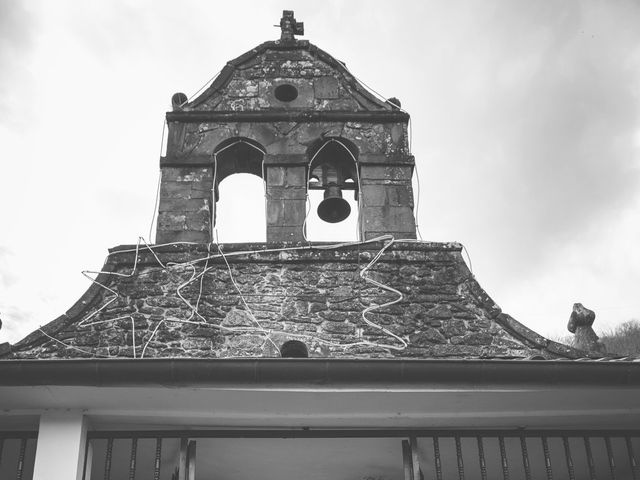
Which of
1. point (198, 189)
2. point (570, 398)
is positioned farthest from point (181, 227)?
point (570, 398)

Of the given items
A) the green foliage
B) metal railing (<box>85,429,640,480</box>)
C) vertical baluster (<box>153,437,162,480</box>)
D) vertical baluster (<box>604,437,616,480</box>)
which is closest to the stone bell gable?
metal railing (<box>85,429,640,480</box>)

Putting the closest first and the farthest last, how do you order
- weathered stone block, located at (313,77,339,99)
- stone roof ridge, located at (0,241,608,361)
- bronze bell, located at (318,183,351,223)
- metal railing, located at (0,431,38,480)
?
metal railing, located at (0,431,38,480), stone roof ridge, located at (0,241,608,361), bronze bell, located at (318,183,351,223), weathered stone block, located at (313,77,339,99)

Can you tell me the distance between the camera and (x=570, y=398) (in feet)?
17.7

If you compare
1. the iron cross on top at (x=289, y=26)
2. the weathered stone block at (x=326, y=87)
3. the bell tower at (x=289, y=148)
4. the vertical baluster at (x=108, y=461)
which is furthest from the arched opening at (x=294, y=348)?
the iron cross on top at (x=289, y=26)

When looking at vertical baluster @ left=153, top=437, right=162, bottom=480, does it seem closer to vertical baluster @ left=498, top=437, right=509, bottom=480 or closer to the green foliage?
vertical baluster @ left=498, top=437, right=509, bottom=480

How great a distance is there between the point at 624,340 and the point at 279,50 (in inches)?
586

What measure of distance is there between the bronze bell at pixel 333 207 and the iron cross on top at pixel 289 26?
2.00m

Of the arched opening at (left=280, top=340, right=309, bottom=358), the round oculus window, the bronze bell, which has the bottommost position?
the arched opening at (left=280, top=340, right=309, bottom=358)

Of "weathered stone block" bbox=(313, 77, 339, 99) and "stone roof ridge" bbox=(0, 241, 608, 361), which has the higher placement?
"weathered stone block" bbox=(313, 77, 339, 99)

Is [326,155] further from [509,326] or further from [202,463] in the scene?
[202,463]

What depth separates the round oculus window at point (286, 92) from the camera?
29.1 feet

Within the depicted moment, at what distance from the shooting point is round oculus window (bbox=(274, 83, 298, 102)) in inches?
349

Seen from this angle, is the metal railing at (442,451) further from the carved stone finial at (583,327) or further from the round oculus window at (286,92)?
the round oculus window at (286,92)

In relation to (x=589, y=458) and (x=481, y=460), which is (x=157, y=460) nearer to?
(x=481, y=460)
